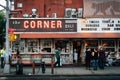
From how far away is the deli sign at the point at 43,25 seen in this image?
36.8m

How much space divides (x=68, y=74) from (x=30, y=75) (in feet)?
9.41

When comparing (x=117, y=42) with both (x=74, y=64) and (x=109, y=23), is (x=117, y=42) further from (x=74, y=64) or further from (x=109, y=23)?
(x=74, y=64)

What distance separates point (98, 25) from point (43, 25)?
5.14 m

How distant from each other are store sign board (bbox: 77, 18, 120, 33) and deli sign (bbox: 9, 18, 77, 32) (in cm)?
66

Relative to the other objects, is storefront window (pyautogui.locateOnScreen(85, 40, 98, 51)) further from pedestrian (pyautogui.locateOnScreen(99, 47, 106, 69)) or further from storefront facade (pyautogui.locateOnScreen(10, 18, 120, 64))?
pedestrian (pyautogui.locateOnScreen(99, 47, 106, 69))

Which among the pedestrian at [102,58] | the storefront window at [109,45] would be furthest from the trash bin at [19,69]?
the storefront window at [109,45]

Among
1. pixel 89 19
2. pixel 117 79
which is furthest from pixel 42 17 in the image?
pixel 117 79

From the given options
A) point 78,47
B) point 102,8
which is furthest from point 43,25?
point 102,8

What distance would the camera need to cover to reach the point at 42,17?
38125 millimetres

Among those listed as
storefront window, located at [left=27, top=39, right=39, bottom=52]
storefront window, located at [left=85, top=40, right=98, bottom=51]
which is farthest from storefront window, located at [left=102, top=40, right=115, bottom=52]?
storefront window, located at [left=27, top=39, right=39, bottom=52]

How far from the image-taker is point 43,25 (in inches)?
1453

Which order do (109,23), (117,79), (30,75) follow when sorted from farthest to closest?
(109,23)
(30,75)
(117,79)

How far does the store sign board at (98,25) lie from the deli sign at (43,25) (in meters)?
0.66

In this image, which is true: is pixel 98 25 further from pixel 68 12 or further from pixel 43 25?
pixel 43 25
